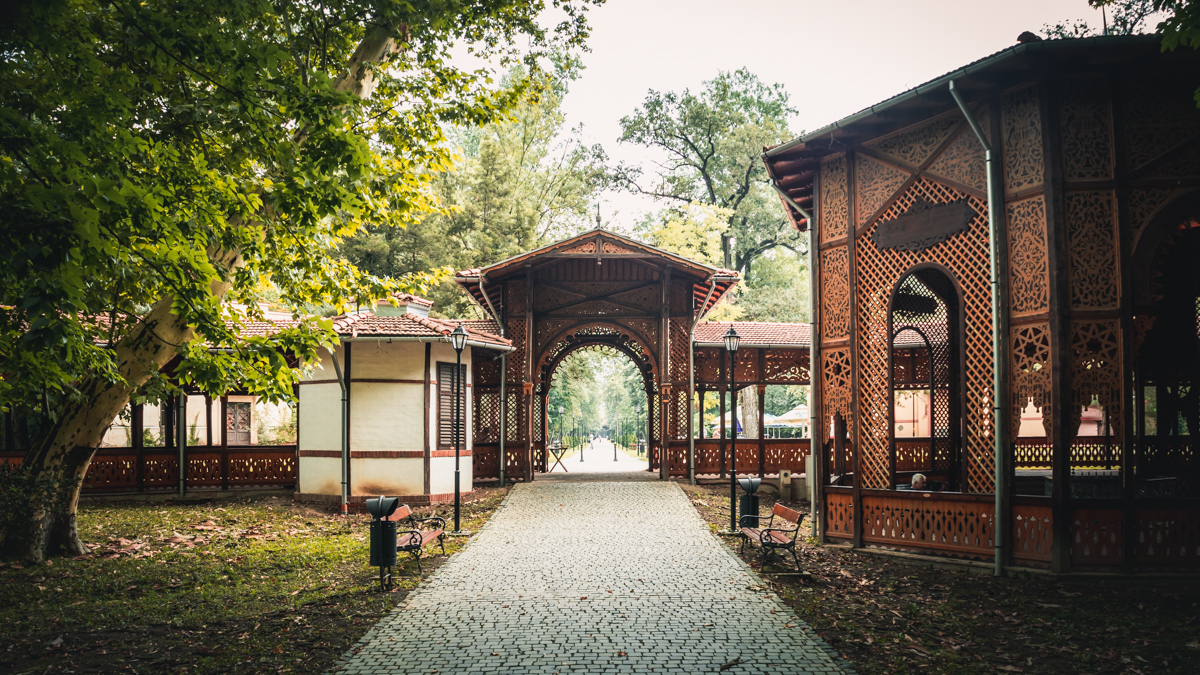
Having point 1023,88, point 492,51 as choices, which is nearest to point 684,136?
point 492,51

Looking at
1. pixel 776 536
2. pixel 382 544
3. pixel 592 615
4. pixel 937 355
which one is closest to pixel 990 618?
pixel 776 536

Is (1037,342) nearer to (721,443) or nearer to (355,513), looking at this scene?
(721,443)

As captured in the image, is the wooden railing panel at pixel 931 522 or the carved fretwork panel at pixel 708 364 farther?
the carved fretwork panel at pixel 708 364

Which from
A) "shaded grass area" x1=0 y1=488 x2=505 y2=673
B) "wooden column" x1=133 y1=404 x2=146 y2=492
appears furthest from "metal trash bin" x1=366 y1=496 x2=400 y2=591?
"wooden column" x1=133 y1=404 x2=146 y2=492

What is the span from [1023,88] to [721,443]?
37.8ft

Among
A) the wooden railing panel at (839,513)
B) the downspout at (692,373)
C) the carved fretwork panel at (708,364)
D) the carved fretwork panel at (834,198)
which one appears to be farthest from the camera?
the carved fretwork panel at (708,364)

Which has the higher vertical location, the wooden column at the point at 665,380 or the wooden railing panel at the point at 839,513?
the wooden column at the point at 665,380

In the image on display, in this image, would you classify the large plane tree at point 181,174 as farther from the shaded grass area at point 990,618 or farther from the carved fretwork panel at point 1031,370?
the carved fretwork panel at point 1031,370

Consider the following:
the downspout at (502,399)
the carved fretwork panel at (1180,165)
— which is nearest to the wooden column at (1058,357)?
the carved fretwork panel at (1180,165)

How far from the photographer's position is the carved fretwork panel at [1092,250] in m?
8.05

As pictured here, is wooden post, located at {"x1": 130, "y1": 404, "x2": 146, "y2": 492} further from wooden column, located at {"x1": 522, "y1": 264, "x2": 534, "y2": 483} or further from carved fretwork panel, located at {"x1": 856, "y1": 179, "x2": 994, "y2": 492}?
carved fretwork panel, located at {"x1": 856, "y1": 179, "x2": 994, "y2": 492}

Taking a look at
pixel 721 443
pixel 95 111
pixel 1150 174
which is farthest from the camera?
pixel 721 443

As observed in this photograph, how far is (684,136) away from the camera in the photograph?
3441 cm

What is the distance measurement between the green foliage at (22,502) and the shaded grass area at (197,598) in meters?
0.39
